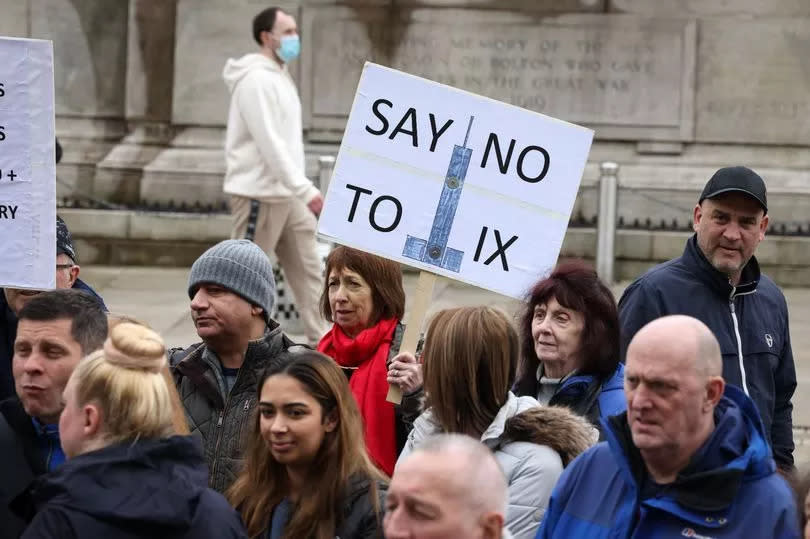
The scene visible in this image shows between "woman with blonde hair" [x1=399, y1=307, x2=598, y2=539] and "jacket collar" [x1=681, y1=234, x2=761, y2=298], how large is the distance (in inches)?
53.2

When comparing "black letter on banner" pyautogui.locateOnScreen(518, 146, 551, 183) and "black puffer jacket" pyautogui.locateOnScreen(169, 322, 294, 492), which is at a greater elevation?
"black letter on banner" pyautogui.locateOnScreen(518, 146, 551, 183)

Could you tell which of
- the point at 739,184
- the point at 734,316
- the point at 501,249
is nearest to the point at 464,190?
the point at 501,249

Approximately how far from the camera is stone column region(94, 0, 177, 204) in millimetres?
16203

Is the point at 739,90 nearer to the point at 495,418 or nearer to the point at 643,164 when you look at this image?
the point at 643,164

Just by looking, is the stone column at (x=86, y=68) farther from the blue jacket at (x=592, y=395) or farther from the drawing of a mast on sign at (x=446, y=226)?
the blue jacket at (x=592, y=395)

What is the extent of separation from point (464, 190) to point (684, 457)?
85.1 inches

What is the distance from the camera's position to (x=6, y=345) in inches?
239

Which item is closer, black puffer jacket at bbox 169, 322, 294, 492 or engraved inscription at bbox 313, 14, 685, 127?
black puffer jacket at bbox 169, 322, 294, 492

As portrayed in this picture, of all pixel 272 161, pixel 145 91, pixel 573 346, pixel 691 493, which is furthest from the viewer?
pixel 145 91

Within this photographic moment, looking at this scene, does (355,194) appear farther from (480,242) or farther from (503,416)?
(503,416)

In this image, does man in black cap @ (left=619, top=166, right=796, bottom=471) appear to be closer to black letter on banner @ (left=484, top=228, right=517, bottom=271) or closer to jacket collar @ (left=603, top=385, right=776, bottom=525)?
black letter on banner @ (left=484, top=228, right=517, bottom=271)

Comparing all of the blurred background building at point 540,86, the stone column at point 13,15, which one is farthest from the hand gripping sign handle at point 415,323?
the stone column at point 13,15

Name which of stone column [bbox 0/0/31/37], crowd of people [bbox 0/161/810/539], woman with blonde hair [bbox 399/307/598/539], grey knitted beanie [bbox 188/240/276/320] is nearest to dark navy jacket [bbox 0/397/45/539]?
crowd of people [bbox 0/161/810/539]

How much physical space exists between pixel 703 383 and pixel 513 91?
1200cm
